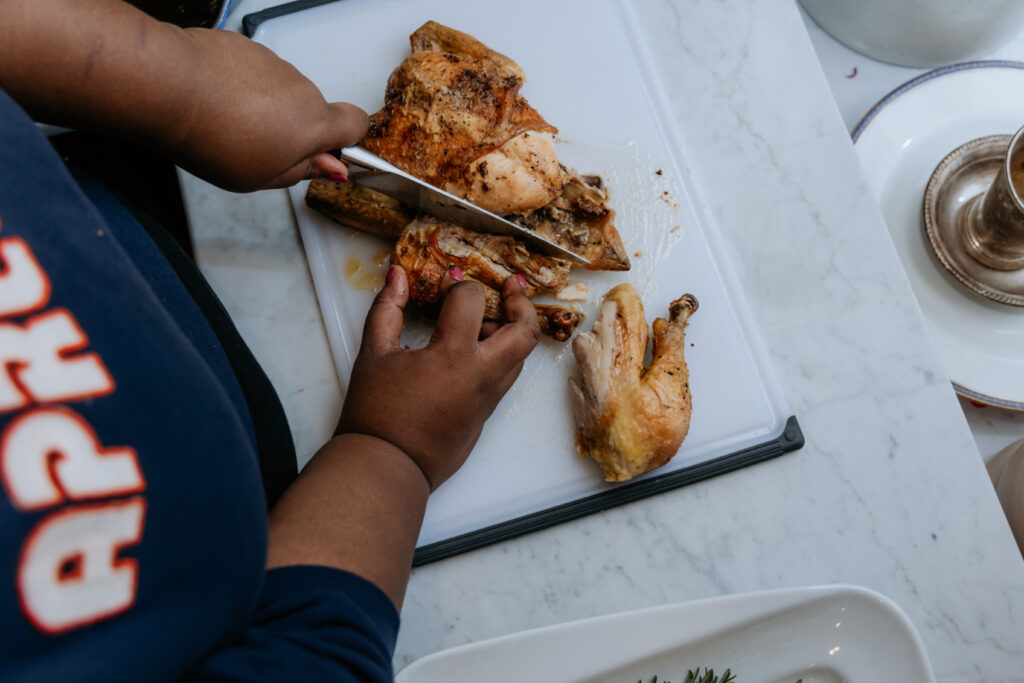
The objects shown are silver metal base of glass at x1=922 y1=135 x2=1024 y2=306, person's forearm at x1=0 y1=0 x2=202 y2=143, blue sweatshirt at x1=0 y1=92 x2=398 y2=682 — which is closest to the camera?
blue sweatshirt at x1=0 y1=92 x2=398 y2=682

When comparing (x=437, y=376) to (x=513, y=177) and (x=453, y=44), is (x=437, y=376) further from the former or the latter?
(x=453, y=44)

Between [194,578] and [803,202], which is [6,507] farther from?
[803,202]

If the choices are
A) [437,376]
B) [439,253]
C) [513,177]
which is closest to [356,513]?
[437,376]

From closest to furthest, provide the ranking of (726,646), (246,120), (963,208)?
(246,120) < (726,646) < (963,208)

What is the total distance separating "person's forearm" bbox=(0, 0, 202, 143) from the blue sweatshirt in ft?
0.46

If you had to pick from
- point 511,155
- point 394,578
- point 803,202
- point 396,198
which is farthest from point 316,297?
point 803,202

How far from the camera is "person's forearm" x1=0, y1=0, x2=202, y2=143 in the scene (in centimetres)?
65

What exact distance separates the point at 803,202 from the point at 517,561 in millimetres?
761

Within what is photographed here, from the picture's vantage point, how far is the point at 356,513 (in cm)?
76

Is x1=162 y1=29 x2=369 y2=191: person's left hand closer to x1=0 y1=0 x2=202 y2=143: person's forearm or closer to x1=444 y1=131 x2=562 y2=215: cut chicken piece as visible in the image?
x1=0 y1=0 x2=202 y2=143: person's forearm

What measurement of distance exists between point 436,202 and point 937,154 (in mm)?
1025

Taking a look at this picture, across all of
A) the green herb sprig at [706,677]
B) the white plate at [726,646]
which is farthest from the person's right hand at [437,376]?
the green herb sprig at [706,677]

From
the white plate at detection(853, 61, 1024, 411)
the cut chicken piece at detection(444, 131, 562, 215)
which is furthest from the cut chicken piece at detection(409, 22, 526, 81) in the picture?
the white plate at detection(853, 61, 1024, 411)

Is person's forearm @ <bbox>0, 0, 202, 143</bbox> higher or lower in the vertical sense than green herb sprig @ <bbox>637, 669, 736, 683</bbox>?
higher
